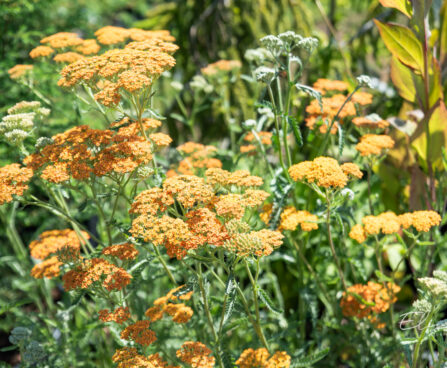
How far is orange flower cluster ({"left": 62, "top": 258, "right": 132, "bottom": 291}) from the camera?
165cm

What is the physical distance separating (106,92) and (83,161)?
274mm

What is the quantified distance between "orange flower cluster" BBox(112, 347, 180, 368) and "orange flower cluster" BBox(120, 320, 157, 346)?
4 cm

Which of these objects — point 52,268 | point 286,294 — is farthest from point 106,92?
point 286,294

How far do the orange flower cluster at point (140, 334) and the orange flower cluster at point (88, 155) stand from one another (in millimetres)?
566

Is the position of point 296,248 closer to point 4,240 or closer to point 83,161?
point 83,161

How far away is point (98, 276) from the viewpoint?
1.65 metres

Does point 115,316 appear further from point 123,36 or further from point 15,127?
point 123,36

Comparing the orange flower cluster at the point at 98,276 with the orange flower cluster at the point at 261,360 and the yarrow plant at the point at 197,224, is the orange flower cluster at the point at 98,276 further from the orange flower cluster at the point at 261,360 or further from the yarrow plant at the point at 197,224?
the orange flower cluster at the point at 261,360

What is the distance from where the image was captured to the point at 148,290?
2.77m

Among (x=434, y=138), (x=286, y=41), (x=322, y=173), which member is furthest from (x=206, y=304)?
(x=434, y=138)

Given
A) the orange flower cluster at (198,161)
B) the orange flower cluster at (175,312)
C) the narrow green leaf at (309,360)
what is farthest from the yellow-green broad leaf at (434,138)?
the orange flower cluster at (175,312)

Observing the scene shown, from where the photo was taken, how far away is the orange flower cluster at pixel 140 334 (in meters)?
1.65

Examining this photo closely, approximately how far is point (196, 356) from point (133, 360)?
0.22m

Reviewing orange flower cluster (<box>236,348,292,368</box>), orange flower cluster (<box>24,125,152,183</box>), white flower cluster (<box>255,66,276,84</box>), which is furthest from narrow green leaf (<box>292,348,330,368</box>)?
white flower cluster (<box>255,66,276,84</box>)
